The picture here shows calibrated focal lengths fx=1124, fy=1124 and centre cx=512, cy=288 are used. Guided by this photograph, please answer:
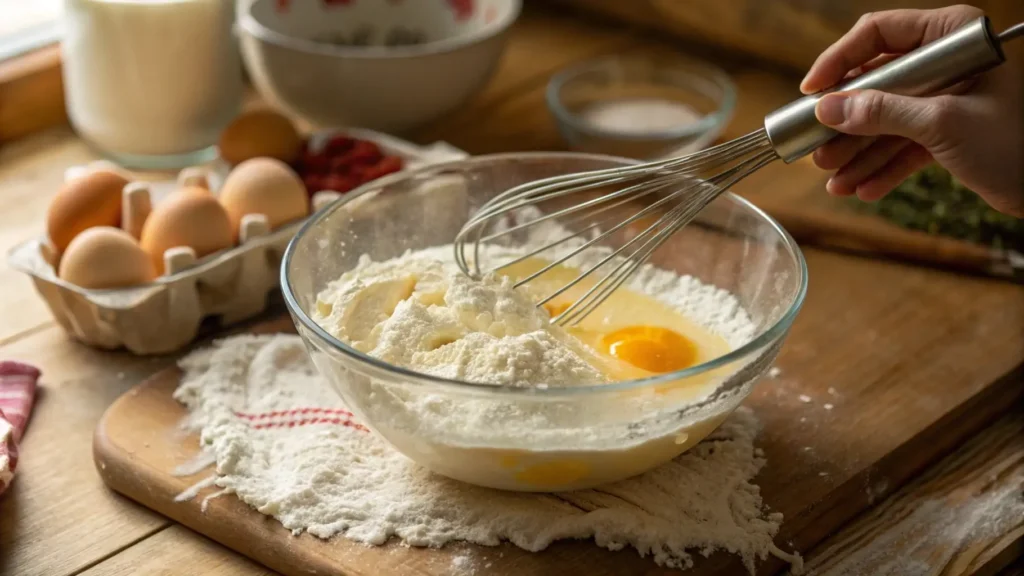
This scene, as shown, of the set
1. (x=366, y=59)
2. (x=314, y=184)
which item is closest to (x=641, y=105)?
(x=366, y=59)

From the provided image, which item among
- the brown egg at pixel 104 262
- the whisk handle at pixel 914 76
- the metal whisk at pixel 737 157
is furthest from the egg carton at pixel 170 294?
the whisk handle at pixel 914 76

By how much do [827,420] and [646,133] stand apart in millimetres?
564

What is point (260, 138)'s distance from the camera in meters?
1.36

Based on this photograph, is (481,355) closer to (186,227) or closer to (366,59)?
(186,227)

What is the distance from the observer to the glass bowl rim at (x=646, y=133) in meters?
1.47

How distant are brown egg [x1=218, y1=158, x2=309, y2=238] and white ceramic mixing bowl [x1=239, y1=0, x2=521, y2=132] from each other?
0.26 metres

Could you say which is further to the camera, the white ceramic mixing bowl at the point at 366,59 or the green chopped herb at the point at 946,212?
the white ceramic mixing bowl at the point at 366,59

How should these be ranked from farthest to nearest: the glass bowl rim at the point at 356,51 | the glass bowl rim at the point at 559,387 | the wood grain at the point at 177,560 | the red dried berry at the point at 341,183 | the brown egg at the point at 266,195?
the glass bowl rim at the point at 356,51, the red dried berry at the point at 341,183, the brown egg at the point at 266,195, the wood grain at the point at 177,560, the glass bowl rim at the point at 559,387

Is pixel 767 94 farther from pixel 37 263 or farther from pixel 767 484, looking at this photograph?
pixel 37 263

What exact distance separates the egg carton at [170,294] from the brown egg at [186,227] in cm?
2

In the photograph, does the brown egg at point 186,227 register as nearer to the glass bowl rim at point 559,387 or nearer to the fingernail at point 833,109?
the glass bowl rim at point 559,387

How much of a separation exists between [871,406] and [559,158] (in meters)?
0.39

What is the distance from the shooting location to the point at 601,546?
882 millimetres

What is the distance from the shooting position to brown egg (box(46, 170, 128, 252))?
46.1 inches
